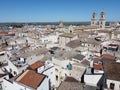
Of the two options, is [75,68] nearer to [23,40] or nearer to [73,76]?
[73,76]

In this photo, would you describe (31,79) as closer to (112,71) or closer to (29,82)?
(29,82)

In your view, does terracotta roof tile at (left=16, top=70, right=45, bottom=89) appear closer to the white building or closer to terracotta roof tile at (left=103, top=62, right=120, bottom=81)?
the white building

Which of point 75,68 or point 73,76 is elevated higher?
point 75,68

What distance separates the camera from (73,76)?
95.7 ft

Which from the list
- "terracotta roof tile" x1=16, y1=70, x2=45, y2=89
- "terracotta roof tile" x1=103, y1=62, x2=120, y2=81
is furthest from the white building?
"terracotta roof tile" x1=103, y1=62, x2=120, y2=81

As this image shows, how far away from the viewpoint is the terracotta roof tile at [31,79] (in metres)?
22.6

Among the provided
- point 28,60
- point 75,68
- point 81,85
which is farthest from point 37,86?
point 28,60

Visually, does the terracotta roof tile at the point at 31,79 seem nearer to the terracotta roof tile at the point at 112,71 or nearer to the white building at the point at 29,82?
the white building at the point at 29,82

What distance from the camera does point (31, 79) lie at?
2348cm

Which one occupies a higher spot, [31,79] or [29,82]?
[31,79]

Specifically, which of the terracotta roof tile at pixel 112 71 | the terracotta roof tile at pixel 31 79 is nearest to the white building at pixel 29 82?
the terracotta roof tile at pixel 31 79

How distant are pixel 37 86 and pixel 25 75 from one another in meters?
3.87

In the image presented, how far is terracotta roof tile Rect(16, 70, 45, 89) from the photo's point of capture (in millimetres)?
22559

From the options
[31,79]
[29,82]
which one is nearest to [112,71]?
[31,79]
